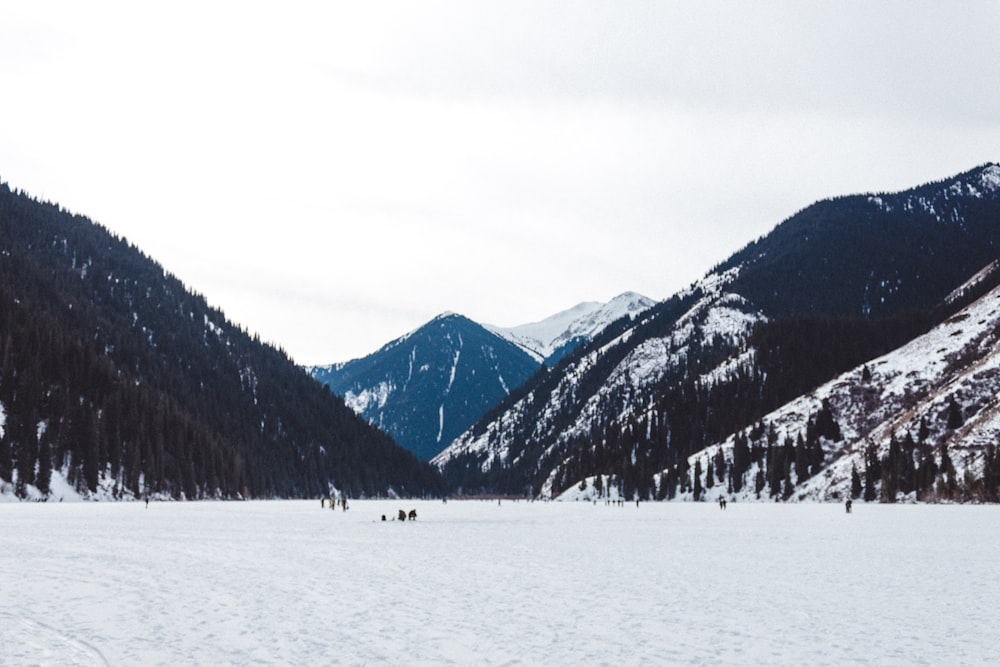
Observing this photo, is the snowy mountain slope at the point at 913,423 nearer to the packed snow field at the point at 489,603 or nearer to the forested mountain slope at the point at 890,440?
the forested mountain slope at the point at 890,440

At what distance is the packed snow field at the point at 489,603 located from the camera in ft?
63.4

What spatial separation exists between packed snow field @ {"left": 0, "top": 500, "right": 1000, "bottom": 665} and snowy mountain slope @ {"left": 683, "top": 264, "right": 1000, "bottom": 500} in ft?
303

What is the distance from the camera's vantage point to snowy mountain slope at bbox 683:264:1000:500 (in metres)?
135

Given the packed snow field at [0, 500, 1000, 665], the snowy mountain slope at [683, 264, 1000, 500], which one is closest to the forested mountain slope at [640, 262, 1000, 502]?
the snowy mountain slope at [683, 264, 1000, 500]

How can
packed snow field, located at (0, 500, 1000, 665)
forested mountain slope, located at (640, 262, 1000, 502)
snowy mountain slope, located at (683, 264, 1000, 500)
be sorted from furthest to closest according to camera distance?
snowy mountain slope, located at (683, 264, 1000, 500), forested mountain slope, located at (640, 262, 1000, 502), packed snow field, located at (0, 500, 1000, 665)

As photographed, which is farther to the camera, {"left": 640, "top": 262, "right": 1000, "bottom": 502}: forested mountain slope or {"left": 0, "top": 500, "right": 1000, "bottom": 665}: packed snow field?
{"left": 640, "top": 262, "right": 1000, "bottom": 502}: forested mountain slope

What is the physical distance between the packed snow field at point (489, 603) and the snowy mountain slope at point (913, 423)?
92219 millimetres

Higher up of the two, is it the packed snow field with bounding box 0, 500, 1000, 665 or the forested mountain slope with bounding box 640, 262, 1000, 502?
the forested mountain slope with bounding box 640, 262, 1000, 502

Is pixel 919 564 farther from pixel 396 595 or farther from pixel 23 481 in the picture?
pixel 23 481

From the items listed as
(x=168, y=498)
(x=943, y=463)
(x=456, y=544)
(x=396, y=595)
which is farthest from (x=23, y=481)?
(x=943, y=463)

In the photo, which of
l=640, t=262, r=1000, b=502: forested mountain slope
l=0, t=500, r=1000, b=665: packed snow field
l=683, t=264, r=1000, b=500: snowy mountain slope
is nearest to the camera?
l=0, t=500, r=1000, b=665: packed snow field

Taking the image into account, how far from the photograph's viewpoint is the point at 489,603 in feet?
88.9

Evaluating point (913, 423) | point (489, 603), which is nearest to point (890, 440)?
point (913, 423)

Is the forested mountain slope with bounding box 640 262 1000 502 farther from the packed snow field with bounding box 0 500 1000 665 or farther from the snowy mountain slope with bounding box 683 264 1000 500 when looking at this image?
the packed snow field with bounding box 0 500 1000 665
